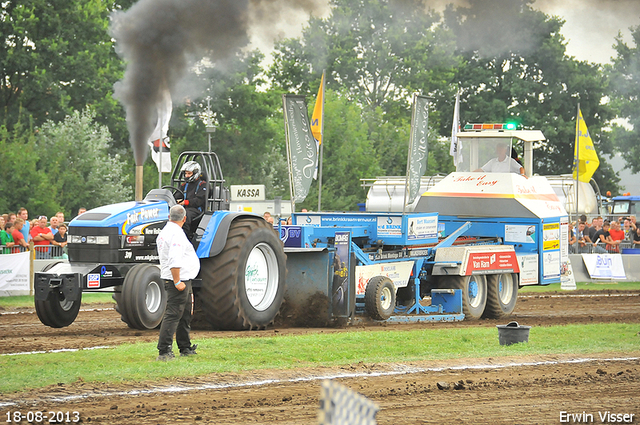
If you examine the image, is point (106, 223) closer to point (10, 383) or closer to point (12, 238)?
point (10, 383)

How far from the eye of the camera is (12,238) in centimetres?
1862

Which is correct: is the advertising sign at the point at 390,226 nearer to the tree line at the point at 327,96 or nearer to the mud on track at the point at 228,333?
the mud on track at the point at 228,333

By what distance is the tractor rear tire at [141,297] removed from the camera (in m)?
10.6

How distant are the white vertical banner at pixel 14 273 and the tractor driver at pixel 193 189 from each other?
25.1 feet

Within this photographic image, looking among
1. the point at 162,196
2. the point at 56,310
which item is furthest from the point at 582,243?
the point at 56,310

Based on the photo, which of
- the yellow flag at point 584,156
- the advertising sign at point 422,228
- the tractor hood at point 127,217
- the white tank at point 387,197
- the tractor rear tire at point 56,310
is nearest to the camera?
the tractor rear tire at point 56,310

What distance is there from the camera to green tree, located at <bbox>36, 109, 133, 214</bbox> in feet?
103

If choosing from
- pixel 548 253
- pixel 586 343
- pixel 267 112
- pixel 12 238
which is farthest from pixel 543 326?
pixel 267 112

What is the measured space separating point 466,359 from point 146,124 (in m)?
7.73

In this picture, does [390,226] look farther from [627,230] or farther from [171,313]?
[627,230]

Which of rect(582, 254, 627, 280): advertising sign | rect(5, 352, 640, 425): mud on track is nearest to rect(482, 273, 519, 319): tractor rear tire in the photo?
rect(5, 352, 640, 425): mud on track

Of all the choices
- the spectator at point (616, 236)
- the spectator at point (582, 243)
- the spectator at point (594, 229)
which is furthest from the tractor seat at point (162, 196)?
the spectator at point (616, 236)

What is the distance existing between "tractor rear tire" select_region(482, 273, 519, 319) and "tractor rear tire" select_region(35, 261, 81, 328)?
7733mm

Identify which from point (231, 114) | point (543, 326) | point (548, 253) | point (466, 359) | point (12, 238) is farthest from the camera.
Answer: point (231, 114)
